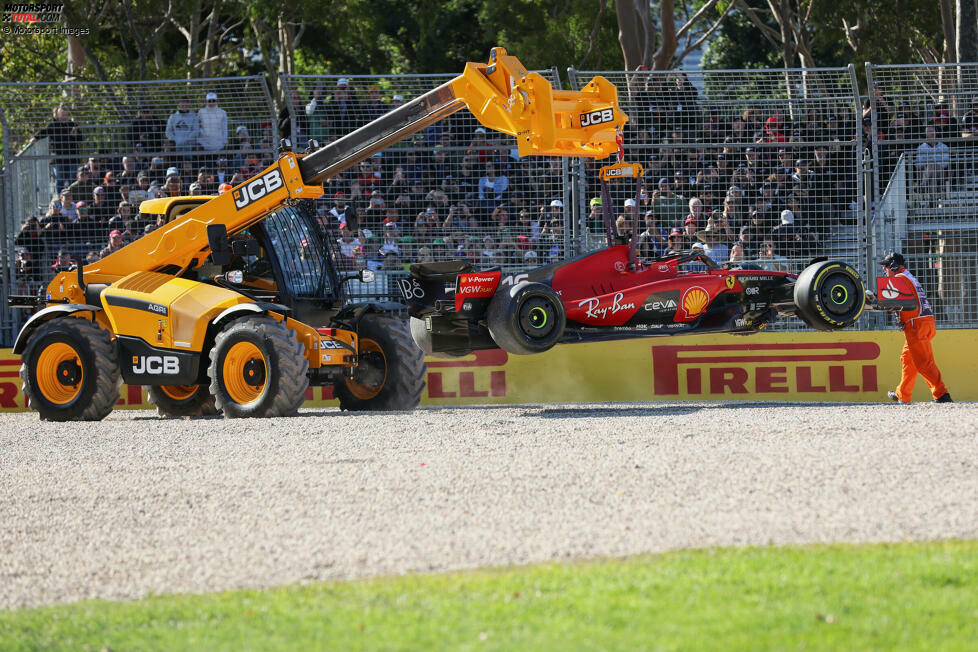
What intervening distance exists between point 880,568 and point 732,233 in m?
9.66

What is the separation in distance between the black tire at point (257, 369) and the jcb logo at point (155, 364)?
1.71 feet

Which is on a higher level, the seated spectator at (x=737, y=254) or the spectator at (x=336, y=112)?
the spectator at (x=336, y=112)

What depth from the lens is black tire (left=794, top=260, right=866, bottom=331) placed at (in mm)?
12133

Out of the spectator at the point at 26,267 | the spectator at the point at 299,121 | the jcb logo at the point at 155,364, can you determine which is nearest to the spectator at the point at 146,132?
the spectator at the point at 299,121

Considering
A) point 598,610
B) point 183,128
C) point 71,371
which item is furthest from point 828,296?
point 183,128

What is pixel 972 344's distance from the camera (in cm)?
1480

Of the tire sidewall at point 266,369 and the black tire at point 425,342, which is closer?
the tire sidewall at point 266,369

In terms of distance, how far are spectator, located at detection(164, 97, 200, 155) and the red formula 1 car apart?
4.19 meters

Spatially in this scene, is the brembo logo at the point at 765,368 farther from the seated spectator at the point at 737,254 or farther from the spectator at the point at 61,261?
the spectator at the point at 61,261

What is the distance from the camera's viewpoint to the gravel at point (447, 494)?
20.4ft

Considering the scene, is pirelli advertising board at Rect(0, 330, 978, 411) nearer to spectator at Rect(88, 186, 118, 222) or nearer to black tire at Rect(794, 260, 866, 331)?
spectator at Rect(88, 186, 118, 222)

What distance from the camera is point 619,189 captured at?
15039 mm

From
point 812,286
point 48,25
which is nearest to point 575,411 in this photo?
point 812,286

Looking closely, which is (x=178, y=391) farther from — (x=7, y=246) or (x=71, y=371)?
(x=7, y=246)
